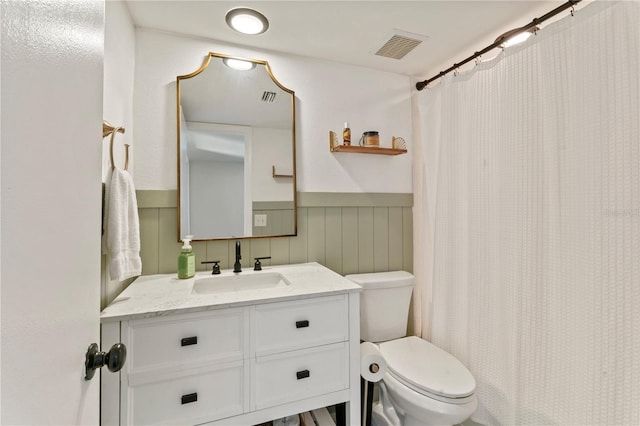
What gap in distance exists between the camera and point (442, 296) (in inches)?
67.5

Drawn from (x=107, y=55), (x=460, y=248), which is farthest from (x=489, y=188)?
(x=107, y=55)

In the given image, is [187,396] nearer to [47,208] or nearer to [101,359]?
[101,359]

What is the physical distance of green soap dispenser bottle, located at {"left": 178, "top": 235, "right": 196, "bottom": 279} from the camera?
1.42 metres

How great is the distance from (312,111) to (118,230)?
126cm

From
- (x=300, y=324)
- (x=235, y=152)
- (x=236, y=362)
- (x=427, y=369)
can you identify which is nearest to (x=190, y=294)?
(x=236, y=362)

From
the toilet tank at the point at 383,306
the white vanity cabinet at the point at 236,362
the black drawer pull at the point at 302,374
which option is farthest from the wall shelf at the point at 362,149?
the black drawer pull at the point at 302,374

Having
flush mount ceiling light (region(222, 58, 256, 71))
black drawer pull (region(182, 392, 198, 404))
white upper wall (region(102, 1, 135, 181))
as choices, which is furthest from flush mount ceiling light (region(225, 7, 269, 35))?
black drawer pull (region(182, 392, 198, 404))

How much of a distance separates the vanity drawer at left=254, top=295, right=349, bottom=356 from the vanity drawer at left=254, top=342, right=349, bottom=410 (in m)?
0.04

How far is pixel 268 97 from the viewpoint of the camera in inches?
67.5

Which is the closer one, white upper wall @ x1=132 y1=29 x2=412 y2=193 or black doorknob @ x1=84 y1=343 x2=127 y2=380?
black doorknob @ x1=84 y1=343 x2=127 y2=380

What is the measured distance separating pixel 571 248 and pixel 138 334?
5.49 ft

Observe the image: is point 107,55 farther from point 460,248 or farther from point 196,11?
point 460,248

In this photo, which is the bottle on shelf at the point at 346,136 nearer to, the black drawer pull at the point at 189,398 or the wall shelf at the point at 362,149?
the wall shelf at the point at 362,149

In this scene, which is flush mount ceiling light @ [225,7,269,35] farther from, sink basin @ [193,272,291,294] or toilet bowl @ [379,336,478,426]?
toilet bowl @ [379,336,478,426]
